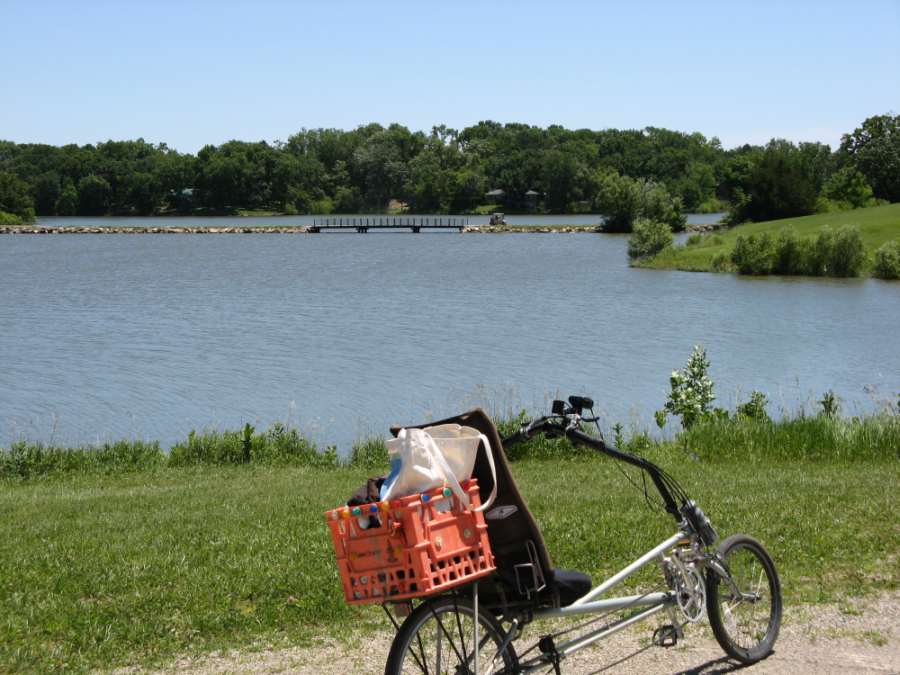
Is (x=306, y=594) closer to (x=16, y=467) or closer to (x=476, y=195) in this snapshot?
(x=16, y=467)

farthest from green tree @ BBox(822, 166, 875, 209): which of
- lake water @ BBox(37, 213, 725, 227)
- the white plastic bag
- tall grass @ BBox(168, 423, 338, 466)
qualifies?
the white plastic bag

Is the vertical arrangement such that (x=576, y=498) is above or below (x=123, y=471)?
above

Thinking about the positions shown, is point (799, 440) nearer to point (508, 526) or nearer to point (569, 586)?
point (569, 586)

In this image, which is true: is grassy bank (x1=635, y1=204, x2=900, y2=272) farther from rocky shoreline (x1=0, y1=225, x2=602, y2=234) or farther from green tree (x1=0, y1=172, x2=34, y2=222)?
green tree (x1=0, y1=172, x2=34, y2=222)

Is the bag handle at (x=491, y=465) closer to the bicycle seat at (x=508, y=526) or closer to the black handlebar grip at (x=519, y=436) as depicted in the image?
the bicycle seat at (x=508, y=526)

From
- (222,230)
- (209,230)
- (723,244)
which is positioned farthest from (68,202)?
(723,244)

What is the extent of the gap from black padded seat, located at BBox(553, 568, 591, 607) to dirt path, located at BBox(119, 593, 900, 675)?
1.03 meters

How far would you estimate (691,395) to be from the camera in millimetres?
17000

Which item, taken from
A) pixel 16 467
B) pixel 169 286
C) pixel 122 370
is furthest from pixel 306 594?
pixel 169 286

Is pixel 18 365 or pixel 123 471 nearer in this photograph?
pixel 123 471

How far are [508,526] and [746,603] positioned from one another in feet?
6.66

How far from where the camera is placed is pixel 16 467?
50.7 feet

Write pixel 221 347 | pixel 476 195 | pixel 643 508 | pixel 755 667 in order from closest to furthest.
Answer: pixel 755 667
pixel 643 508
pixel 221 347
pixel 476 195

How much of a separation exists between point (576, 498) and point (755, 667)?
4.57 metres
